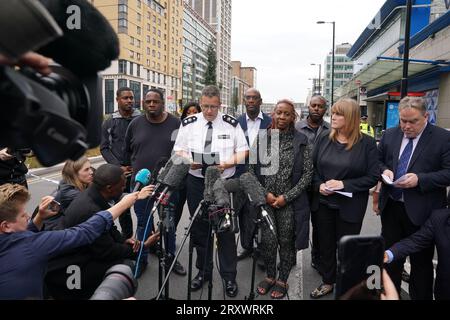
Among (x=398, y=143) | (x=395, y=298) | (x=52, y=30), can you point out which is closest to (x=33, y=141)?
(x=52, y=30)

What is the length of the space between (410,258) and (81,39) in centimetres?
308

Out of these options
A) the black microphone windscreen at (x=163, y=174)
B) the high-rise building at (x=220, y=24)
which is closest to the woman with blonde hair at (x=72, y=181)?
the black microphone windscreen at (x=163, y=174)

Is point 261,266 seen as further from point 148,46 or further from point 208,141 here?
point 148,46

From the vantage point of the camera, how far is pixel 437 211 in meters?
2.66

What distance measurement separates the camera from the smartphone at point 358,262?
4.43ft

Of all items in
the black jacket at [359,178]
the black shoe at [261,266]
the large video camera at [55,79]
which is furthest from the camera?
the black shoe at [261,266]

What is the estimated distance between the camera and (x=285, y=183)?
3.36 metres

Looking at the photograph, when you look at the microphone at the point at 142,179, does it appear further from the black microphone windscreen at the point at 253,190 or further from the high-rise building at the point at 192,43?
the high-rise building at the point at 192,43

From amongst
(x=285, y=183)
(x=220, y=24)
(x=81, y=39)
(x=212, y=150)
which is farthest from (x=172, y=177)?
(x=220, y=24)

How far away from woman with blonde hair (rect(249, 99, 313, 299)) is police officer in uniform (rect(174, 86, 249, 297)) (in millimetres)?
247

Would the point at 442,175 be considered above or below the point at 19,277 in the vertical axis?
above

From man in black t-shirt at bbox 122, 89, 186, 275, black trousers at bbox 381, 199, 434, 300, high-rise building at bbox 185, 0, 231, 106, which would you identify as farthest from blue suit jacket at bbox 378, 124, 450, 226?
high-rise building at bbox 185, 0, 231, 106

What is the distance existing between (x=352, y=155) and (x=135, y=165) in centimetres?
238
